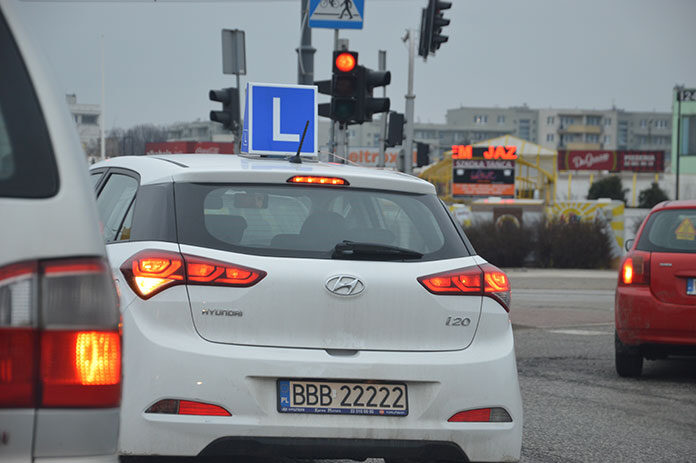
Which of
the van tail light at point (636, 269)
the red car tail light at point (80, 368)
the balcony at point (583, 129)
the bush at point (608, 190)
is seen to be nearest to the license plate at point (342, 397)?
the red car tail light at point (80, 368)

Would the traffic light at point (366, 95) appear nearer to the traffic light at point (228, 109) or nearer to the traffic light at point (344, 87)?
the traffic light at point (344, 87)

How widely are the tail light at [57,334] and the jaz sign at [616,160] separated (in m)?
106

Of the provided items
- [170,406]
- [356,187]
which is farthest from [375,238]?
[170,406]

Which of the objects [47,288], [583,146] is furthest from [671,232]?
[583,146]

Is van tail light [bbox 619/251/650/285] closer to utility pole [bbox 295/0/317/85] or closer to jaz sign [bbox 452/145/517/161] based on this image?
utility pole [bbox 295/0/317/85]

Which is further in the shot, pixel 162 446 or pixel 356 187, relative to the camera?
pixel 356 187

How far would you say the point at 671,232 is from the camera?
371 inches

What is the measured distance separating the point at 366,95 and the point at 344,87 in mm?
367

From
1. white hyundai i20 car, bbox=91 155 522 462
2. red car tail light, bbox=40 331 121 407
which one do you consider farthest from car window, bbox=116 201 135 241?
red car tail light, bbox=40 331 121 407

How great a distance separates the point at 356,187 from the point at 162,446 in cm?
136

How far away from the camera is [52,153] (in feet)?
7.91

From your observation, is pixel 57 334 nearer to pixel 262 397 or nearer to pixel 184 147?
pixel 262 397

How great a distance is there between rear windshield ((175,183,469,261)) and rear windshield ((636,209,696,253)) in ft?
16.5

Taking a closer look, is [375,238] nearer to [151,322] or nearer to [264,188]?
[264,188]
